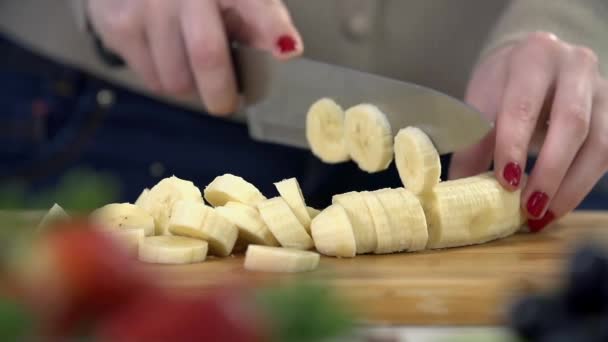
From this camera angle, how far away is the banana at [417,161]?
54.1 inches

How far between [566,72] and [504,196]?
0.26 m

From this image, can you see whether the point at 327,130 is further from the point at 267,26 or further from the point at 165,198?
the point at 165,198

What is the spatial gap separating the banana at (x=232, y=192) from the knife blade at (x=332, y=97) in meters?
0.24

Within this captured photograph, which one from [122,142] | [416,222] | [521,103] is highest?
[521,103]

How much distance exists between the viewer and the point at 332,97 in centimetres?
157

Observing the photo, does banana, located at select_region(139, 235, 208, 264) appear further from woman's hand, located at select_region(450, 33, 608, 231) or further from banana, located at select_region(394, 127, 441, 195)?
woman's hand, located at select_region(450, 33, 608, 231)

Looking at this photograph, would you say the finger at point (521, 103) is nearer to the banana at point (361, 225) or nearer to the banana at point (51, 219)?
the banana at point (361, 225)

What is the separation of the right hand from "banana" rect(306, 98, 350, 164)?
0.12 metres

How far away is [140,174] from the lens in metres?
2.14

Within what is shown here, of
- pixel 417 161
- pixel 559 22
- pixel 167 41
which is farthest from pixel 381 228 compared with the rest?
pixel 559 22

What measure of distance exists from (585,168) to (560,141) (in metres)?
0.10

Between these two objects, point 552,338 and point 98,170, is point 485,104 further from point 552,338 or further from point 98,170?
point 552,338

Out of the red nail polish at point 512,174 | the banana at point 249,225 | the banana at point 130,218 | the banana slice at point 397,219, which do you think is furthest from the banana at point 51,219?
the red nail polish at point 512,174

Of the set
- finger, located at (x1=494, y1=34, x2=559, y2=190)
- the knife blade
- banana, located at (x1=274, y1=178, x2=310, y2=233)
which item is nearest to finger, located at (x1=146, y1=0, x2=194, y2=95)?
the knife blade
